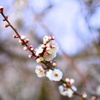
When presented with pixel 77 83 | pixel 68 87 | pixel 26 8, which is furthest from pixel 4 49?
pixel 68 87

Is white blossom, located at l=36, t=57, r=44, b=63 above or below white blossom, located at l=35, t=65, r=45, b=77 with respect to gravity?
below

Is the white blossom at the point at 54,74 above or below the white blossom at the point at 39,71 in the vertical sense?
above

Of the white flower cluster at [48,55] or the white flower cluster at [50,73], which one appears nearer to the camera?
the white flower cluster at [48,55]

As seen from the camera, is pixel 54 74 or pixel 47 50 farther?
pixel 54 74

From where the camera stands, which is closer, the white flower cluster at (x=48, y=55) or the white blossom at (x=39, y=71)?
the white flower cluster at (x=48, y=55)

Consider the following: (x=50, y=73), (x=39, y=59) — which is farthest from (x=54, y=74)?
(x=39, y=59)

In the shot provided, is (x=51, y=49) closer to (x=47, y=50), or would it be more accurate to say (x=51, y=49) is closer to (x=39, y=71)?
(x=47, y=50)

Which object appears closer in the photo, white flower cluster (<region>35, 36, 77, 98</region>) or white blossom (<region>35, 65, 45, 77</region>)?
white flower cluster (<region>35, 36, 77, 98</region>)

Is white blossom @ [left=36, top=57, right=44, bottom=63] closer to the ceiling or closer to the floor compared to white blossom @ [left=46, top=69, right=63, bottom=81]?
closer to the floor
